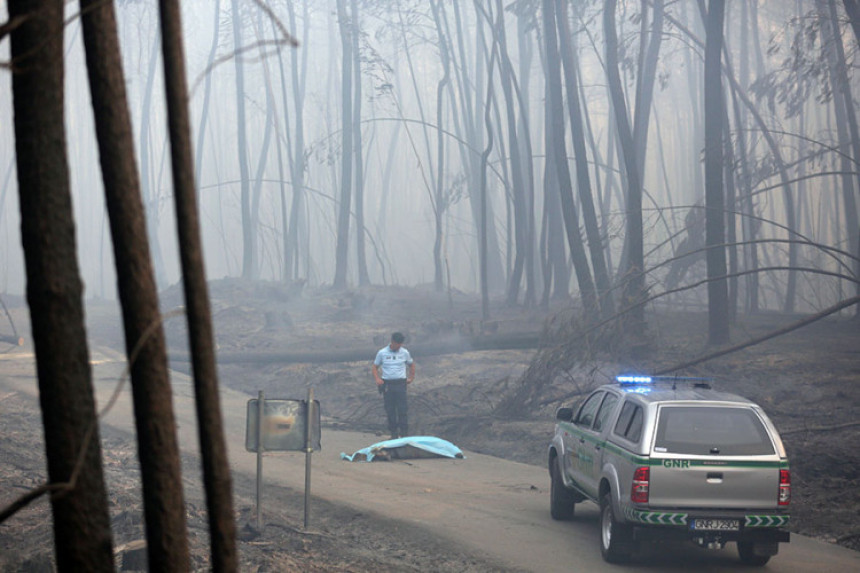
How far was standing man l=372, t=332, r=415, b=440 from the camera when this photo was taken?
18891 mm

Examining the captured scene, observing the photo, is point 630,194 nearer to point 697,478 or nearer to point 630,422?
point 630,422

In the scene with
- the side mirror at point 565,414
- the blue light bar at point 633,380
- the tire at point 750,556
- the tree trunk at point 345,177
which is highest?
the tree trunk at point 345,177

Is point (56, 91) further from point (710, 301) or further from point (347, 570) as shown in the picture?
point (710, 301)

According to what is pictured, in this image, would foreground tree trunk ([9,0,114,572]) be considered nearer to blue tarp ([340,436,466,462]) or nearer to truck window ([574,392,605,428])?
truck window ([574,392,605,428])

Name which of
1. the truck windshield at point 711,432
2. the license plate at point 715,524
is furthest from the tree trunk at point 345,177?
the license plate at point 715,524

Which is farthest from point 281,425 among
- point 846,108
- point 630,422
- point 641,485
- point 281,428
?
point 846,108

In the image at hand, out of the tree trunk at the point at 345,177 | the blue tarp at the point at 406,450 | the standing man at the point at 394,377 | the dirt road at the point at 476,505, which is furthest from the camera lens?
the tree trunk at the point at 345,177

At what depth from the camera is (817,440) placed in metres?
16.8

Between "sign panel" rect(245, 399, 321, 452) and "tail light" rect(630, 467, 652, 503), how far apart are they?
12.3ft

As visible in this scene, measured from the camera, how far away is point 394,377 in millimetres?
18938

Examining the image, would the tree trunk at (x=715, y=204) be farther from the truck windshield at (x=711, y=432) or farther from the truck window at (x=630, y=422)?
the truck windshield at (x=711, y=432)

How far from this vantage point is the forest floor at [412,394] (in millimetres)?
10750

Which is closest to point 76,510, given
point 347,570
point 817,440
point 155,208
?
point 347,570

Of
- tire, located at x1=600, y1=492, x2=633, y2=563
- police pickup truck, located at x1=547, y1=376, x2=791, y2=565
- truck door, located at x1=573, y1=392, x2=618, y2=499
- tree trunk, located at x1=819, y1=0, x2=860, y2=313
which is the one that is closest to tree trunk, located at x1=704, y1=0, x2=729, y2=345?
tree trunk, located at x1=819, y1=0, x2=860, y2=313
